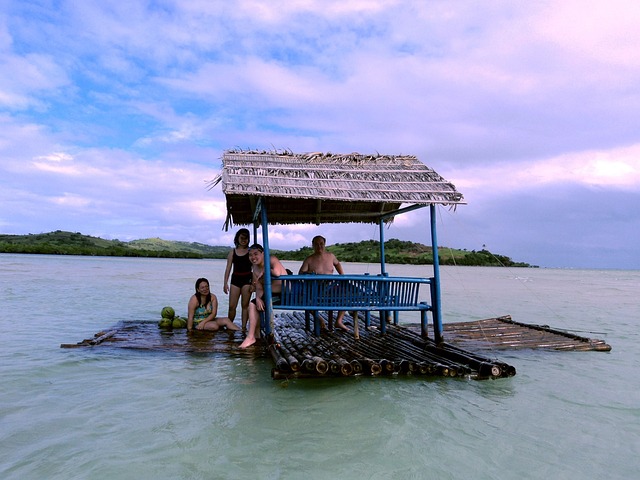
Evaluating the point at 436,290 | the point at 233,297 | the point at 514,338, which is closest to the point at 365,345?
the point at 436,290

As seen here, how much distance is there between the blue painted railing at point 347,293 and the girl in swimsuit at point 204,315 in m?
2.37

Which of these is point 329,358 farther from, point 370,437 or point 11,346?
point 11,346

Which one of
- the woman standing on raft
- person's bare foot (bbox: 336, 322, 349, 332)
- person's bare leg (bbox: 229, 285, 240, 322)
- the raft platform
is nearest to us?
the raft platform

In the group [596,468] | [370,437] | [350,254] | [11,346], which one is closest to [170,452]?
[370,437]

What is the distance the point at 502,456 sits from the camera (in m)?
3.99

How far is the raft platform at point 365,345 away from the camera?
5691 millimetres

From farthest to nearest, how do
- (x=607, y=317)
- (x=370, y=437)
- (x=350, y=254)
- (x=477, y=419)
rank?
(x=350, y=254), (x=607, y=317), (x=477, y=419), (x=370, y=437)

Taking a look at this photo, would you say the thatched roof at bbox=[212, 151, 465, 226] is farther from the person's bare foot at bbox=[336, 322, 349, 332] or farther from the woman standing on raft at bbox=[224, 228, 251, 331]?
the person's bare foot at bbox=[336, 322, 349, 332]

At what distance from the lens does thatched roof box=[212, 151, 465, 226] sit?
→ 6346 millimetres

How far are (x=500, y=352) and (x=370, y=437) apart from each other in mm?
4593

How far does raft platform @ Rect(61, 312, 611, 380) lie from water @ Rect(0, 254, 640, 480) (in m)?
0.20

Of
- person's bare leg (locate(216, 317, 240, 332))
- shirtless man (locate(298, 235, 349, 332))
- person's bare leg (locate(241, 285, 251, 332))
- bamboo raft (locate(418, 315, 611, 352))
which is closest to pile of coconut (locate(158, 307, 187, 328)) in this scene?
person's bare leg (locate(216, 317, 240, 332))

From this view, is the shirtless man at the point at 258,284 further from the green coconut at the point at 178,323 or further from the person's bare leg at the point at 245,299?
the green coconut at the point at 178,323

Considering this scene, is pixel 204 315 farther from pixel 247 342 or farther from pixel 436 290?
pixel 436 290
